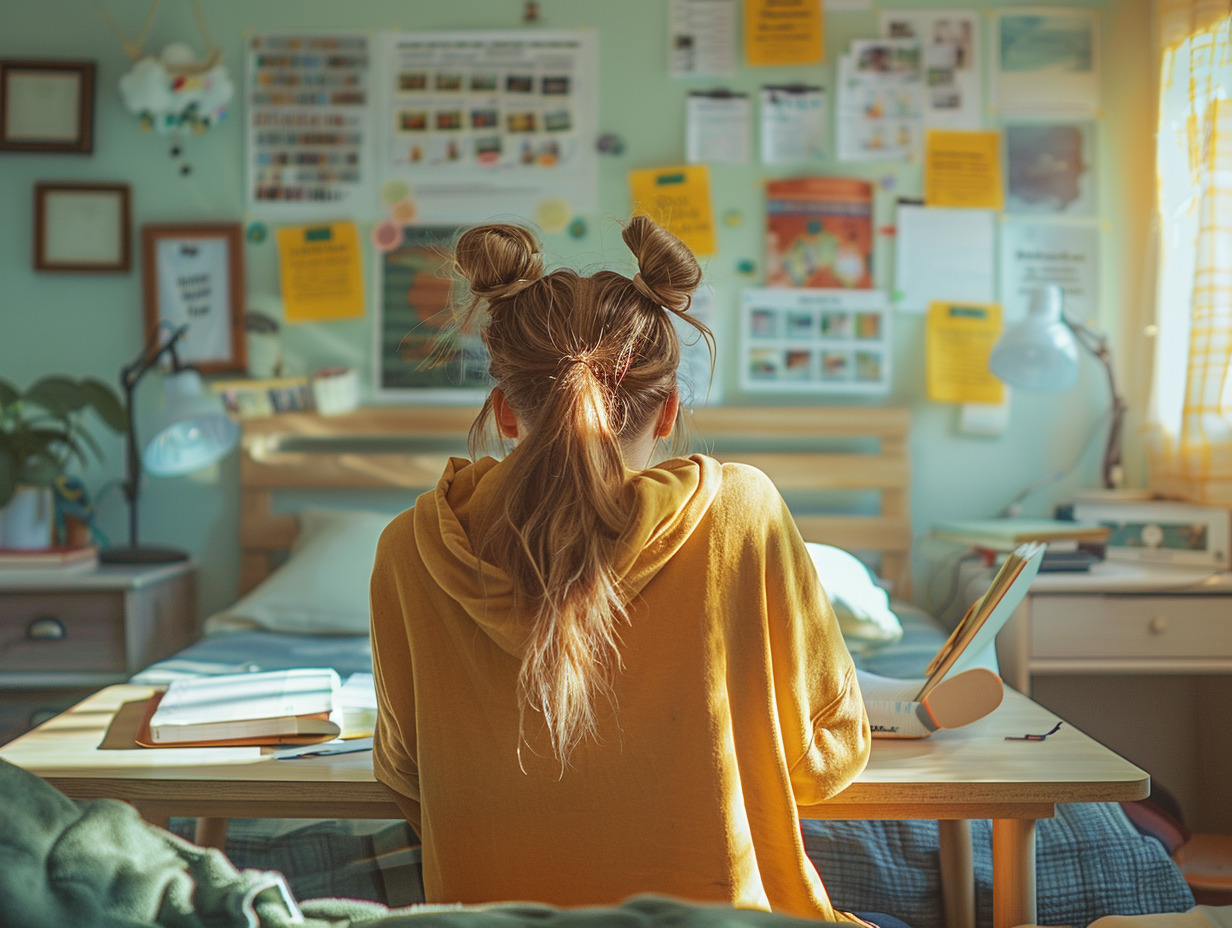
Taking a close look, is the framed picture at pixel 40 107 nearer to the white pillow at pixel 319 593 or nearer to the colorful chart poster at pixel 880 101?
the white pillow at pixel 319 593

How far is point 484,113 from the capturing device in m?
2.53

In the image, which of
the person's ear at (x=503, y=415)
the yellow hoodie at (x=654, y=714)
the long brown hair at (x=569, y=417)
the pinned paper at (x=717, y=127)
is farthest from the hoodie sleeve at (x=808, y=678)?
the pinned paper at (x=717, y=127)

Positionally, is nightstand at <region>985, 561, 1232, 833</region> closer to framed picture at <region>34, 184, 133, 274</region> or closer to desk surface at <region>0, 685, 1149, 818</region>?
desk surface at <region>0, 685, 1149, 818</region>

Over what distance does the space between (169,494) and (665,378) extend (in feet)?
6.65

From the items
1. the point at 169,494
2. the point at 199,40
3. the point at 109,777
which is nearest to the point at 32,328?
the point at 169,494

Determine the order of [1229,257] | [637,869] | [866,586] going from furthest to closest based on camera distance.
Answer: [1229,257]
[866,586]
[637,869]

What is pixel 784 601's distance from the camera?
863 millimetres

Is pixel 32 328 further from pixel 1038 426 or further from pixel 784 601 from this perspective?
pixel 1038 426

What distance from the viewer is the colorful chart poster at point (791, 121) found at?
2506 mm

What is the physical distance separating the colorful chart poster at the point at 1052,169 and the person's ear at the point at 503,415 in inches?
76.9

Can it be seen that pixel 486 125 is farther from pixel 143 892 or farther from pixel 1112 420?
pixel 143 892

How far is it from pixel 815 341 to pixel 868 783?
1702mm

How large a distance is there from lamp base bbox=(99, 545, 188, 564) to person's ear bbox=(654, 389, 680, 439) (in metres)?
1.70

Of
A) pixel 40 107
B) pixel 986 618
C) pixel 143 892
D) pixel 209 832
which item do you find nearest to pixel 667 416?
pixel 986 618
